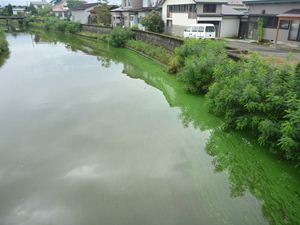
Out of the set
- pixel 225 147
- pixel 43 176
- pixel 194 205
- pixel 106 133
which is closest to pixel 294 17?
pixel 225 147

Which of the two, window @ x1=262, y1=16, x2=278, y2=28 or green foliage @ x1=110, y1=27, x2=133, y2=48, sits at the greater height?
window @ x1=262, y1=16, x2=278, y2=28

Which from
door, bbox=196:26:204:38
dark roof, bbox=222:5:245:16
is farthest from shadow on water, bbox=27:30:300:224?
dark roof, bbox=222:5:245:16

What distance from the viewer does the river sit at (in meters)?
5.71

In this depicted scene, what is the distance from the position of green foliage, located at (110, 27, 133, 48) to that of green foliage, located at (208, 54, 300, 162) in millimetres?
21201

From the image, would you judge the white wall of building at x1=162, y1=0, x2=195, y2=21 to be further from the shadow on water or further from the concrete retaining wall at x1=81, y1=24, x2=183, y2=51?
the shadow on water

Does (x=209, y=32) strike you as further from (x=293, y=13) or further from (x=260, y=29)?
(x=293, y=13)

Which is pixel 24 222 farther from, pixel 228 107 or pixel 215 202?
pixel 228 107

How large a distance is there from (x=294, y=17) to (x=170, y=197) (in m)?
19.2

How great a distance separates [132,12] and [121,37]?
14.3 meters

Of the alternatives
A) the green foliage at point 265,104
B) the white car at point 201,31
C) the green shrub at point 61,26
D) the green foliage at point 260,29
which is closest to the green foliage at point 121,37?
the white car at point 201,31

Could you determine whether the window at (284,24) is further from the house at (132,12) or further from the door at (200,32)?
the house at (132,12)

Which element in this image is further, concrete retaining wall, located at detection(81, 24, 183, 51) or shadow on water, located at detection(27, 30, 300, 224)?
concrete retaining wall, located at detection(81, 24, 183, 51)

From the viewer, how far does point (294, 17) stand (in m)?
19.6

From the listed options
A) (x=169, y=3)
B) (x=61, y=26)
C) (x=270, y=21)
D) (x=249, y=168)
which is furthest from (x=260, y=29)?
(x=61, y=26)
